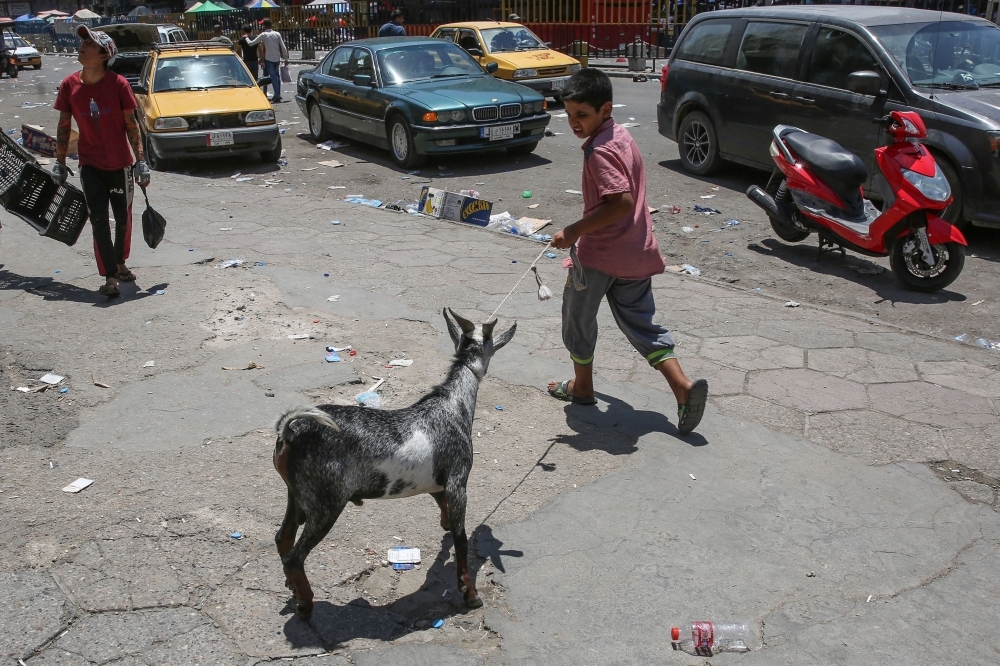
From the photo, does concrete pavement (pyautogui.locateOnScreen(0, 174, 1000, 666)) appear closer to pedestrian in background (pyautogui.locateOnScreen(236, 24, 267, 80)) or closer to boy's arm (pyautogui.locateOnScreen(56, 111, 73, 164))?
boy's arm (pyautogui.locateOnScreen(56, 111, 73, 164))

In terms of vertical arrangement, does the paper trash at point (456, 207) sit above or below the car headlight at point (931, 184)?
below

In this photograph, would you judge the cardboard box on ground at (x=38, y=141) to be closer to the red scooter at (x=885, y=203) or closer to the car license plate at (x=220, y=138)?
the car license plate at (x=220, y=138)

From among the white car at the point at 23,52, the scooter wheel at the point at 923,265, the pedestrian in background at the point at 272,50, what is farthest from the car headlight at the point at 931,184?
the white car at the point at 23,52

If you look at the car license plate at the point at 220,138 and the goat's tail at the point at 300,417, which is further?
the car license plate at the point at 220,138

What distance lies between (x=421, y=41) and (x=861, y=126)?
7.15 metres

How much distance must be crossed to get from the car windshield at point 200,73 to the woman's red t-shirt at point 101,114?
255 inches

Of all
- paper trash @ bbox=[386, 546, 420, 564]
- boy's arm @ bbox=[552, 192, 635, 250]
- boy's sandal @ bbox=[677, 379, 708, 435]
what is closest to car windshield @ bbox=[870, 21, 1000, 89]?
boy's sandal @ bbox=[677, 379, 708, 435]

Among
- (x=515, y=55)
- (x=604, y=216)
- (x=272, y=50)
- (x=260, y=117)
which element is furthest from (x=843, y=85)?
(x=272, y=50)

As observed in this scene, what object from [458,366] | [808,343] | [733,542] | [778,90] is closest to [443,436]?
[458,366]

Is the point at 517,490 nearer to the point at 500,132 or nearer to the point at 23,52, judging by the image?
the point at 500,132

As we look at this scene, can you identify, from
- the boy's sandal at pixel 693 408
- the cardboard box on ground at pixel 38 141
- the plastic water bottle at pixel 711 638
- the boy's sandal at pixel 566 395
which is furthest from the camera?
the cardboard box on ground at pixel 38 141

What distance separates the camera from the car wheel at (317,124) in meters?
14.4

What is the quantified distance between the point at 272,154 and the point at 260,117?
661mm

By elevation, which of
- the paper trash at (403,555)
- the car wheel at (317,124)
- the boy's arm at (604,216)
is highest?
the boy's arm at (604,216)
